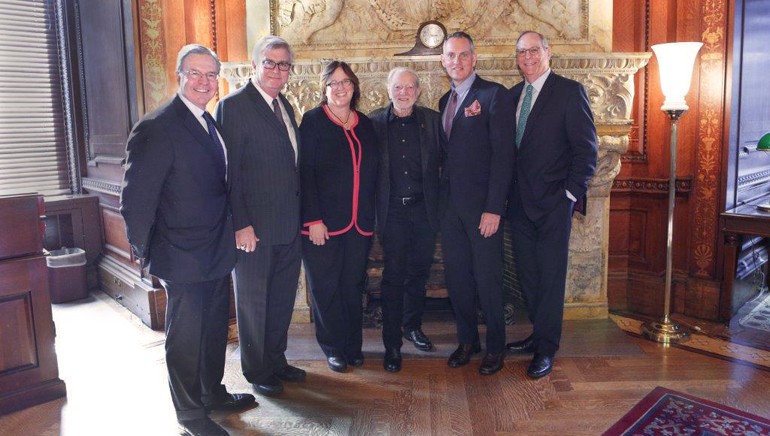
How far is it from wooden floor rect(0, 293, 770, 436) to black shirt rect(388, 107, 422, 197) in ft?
3.09

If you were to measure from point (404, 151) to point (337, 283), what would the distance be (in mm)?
694

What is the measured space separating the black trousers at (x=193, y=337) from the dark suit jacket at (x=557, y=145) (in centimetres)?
145

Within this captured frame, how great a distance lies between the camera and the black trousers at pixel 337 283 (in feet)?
9.30

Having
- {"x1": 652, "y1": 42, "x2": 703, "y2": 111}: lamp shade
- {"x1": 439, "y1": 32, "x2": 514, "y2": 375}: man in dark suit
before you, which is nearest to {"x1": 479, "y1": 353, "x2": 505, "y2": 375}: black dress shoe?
{"x1": 439, "y1": 32, "x2": 514, "y2": 375}: man in dark suit

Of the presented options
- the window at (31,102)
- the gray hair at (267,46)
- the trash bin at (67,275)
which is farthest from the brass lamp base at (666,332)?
the window at (31,102)

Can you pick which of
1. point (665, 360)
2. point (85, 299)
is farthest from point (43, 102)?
point (665, 360)

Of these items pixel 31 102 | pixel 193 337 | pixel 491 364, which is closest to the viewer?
pixel 193 337

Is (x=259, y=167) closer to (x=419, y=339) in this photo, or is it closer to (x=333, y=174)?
(x=333, y=174)

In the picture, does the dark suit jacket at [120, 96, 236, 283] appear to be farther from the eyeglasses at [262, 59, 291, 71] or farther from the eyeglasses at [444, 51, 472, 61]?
the eyeglasses at [444, 51, 472, 61]

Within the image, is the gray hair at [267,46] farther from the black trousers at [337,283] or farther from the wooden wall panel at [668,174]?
the wooden wall panel at [668,174]

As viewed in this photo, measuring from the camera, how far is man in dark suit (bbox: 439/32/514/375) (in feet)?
9.04

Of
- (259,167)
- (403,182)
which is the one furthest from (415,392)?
(259,167)

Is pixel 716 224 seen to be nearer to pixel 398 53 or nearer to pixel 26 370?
pixel 398 53

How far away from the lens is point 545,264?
9.59 ft
